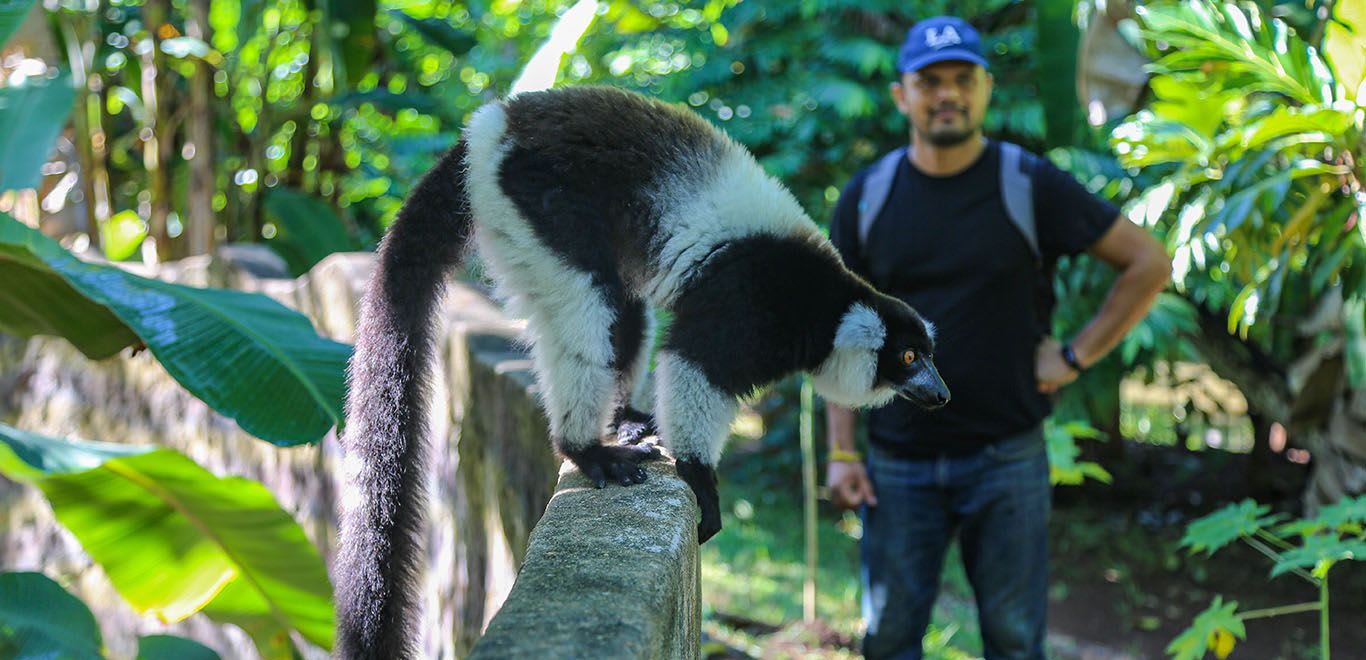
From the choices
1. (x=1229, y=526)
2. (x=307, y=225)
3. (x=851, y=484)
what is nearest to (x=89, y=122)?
(x=307, y=225)

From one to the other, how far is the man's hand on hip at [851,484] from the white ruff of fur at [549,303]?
3.56 feet

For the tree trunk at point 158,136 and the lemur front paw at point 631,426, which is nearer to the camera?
the lemur front paw at point 631,426

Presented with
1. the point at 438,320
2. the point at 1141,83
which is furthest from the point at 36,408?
the point at 1141,83

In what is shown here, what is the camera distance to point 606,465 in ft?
8.14

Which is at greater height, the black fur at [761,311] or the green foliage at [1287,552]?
the black fur at [761,311]

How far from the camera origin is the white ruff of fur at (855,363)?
2695mm

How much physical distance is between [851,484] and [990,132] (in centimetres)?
415

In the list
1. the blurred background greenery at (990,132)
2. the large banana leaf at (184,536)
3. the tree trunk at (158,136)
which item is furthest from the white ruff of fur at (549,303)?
the tree trunk at (158,136)

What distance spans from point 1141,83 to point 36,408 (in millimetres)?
5424

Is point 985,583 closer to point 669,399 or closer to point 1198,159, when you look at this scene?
point 669,399

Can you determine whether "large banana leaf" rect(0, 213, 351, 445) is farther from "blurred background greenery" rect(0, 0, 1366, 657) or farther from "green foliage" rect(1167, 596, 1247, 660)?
"green foliage" rect(1167, 596, 1247, 660)

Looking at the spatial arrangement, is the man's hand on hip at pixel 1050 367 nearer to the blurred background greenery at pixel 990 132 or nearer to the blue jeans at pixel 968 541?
the blue jeans at pixel 968 541

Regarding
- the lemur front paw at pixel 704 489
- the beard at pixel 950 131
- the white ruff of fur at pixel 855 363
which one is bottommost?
the lemur front paw at pixel 704 489

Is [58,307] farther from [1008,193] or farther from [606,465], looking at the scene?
[1008,193]
